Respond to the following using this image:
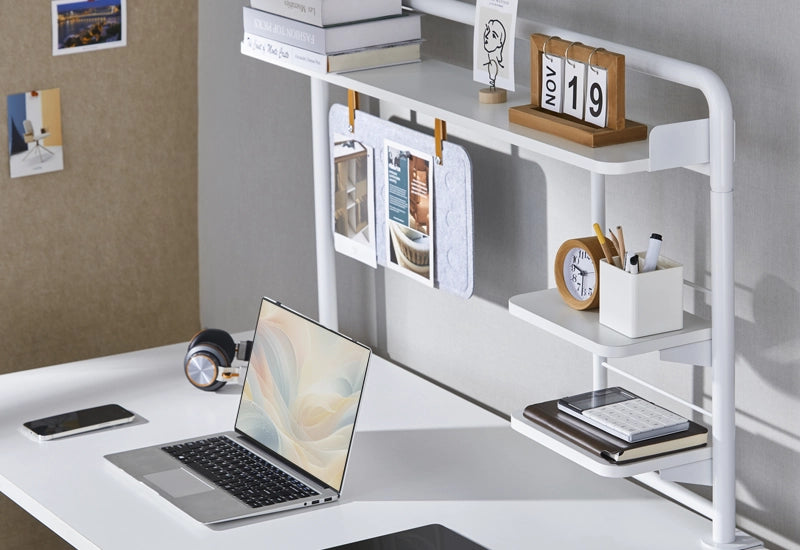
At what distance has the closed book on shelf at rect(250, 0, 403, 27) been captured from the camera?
204 cm

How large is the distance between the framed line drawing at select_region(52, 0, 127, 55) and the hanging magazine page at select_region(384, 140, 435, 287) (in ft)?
2.17

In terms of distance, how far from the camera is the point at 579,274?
182 cm

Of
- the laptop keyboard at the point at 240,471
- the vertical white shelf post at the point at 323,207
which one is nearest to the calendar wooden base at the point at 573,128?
the laptop keyboard at the point at 240,471

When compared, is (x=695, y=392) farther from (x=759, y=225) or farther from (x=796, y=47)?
(x=796, y=47)

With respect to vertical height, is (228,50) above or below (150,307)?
above

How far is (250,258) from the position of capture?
285 cm

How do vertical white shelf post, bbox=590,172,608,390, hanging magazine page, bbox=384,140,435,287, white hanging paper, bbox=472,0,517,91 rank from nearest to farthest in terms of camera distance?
white hanging paper, bbox=472,0,517,91 < vertical white shelf post, bbox=590,172,608,390 < hanging magazine page, bbox=384,140,435,287

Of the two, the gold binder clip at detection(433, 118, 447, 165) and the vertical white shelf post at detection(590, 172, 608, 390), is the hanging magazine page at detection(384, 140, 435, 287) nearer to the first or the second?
the gold binder clip at detection(433, 118, 447, 165)

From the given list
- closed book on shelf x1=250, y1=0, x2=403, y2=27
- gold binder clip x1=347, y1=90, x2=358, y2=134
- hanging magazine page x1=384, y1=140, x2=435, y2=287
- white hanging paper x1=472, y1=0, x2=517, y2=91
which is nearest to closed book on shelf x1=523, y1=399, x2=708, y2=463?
white hanging paper x1=472, y1=0, x2=517, y2=91

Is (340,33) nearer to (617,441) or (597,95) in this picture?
(597,95)

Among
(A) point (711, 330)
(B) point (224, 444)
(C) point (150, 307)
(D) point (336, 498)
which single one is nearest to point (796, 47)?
(A) point (711, 330)

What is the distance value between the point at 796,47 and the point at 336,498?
862 millimetres

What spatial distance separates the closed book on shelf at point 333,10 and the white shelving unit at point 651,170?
9 cm

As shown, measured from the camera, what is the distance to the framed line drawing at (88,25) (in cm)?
260
